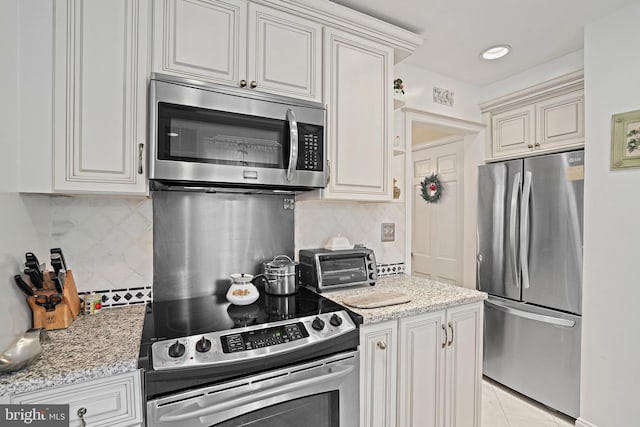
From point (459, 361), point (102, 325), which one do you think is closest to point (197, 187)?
point (102, 325)

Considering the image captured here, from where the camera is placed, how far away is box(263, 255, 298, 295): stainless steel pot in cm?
176

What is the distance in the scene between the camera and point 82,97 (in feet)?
4.13

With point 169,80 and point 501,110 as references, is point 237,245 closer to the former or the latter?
point 169,80

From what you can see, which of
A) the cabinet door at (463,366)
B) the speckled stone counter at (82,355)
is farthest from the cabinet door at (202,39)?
the cabinet door at (463,366)

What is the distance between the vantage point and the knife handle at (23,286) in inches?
44.7

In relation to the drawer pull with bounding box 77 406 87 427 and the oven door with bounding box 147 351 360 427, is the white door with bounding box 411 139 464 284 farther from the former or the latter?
the drawer pull with bounding box 77 406 87 427

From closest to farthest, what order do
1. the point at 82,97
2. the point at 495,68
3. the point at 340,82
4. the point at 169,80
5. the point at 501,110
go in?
the point at 82,97
the point at 169,80
the point at 340,82
the point at 495,68
the point at 501,110

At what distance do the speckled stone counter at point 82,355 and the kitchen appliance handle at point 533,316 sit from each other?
2.64m

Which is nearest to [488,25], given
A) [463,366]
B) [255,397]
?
[463,366]

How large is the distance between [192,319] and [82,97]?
100 cm

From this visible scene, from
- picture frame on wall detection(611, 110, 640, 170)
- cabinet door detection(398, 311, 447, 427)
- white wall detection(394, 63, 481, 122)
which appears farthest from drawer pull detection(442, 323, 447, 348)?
white wall detection(394, 63, 481, 122)

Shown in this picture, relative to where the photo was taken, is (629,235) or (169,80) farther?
(629,235)

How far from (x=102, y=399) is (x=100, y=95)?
43.5 inches

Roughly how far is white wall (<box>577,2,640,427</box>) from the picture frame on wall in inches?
1.4
